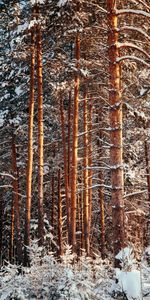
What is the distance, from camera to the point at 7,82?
19266mm

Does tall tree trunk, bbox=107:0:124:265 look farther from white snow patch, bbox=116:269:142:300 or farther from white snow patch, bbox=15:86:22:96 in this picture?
white snow patch, bbox=15:86:22:96

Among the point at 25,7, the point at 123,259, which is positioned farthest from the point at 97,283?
the point at 25,7

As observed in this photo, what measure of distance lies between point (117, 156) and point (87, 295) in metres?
3.62

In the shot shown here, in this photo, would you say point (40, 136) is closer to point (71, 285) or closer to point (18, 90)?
point (18, 90)

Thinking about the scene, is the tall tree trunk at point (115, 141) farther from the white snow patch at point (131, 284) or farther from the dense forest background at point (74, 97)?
the white snow patch at point (131, 284)

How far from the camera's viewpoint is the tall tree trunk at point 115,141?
8.41m

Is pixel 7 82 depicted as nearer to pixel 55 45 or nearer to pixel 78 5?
pixel 55 45

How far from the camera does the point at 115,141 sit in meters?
8.79

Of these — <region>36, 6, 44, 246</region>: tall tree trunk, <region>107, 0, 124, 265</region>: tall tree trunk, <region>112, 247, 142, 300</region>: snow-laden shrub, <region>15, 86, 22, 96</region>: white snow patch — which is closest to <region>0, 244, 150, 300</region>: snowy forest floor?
<region>112, 247, 142, 300</region>: snow-laden shrub

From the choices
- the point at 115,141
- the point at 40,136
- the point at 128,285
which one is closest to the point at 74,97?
the point at 40,136

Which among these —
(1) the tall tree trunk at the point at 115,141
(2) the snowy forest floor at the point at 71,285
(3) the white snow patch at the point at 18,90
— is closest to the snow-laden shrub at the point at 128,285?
(2) the snowy forest floor at the point at 71,285

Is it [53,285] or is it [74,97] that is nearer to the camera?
[53,285]

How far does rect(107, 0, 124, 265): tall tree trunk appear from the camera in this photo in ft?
27.6

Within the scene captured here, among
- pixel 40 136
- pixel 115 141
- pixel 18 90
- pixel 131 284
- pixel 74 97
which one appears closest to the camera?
pixel 131 284
